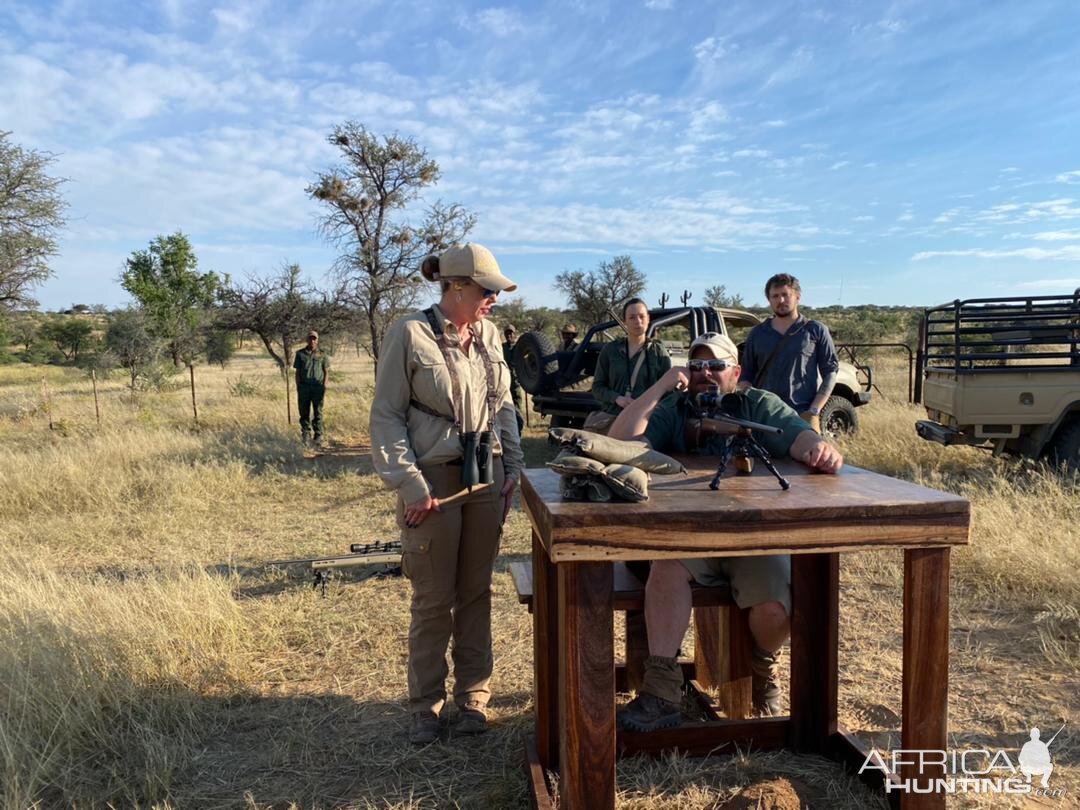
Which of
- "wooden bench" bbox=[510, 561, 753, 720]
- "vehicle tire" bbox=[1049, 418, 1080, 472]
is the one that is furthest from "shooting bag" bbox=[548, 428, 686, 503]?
"vehicle tire" bbox=[1049, 418, 1080, 472]

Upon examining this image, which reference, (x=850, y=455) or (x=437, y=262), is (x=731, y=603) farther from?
(x=850, y=455)

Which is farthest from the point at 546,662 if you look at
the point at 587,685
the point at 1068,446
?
the point at 1068,446

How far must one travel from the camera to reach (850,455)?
8.02 meters

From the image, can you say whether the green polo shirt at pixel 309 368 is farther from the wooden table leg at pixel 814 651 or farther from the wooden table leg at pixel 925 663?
the wooden table leg at pixel 925 663

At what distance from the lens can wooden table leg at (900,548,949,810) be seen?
78.7 inches

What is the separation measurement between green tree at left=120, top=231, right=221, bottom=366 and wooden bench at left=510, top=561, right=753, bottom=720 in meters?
26.6

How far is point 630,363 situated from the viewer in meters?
5.24

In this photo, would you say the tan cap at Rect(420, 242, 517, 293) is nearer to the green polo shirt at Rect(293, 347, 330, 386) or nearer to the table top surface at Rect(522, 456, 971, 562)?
the table top surface at Rect(522, 456, 971, 562)

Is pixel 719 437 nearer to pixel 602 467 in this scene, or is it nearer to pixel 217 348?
pixel 602 467

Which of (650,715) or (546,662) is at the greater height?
(546,662)

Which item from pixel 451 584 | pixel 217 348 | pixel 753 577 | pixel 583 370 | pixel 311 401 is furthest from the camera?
pixel 217 348

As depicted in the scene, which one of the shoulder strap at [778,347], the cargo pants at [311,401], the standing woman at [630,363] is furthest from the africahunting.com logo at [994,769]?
the cargo pants at [311,401]

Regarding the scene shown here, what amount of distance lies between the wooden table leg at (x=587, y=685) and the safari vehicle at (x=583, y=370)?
5.79m

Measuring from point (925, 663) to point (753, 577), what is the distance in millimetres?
655
